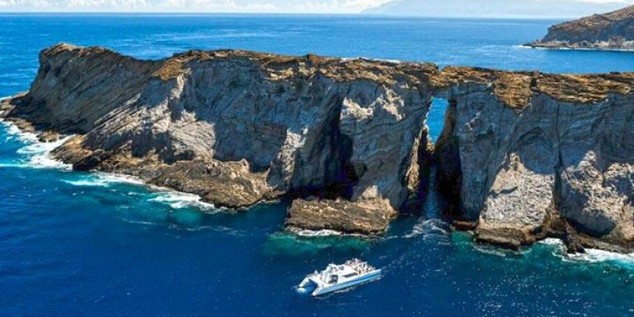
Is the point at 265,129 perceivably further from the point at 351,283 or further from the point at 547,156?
the point at 547,156

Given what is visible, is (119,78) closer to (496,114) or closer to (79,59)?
(79,59)

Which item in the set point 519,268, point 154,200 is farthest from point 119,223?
point 519,268

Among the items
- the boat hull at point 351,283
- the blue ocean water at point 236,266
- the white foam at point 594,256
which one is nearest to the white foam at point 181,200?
the blue ocean water at point 236,266

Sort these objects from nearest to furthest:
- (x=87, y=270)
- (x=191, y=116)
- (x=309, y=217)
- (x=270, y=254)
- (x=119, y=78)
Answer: (x=87, y=270)
(x=270, y=254)
(x=309, y=217)
(x=191, y=116)
(x=119, y=78)

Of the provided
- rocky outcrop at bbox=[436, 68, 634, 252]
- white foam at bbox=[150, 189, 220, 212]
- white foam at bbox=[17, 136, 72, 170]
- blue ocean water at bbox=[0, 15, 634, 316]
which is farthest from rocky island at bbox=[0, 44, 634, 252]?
blue ocean water at bbox=[0, 15, 634, 316]

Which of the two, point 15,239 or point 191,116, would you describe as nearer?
point 15,239

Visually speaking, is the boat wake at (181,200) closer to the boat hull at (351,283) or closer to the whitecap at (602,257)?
the boat hull at (351,283)
